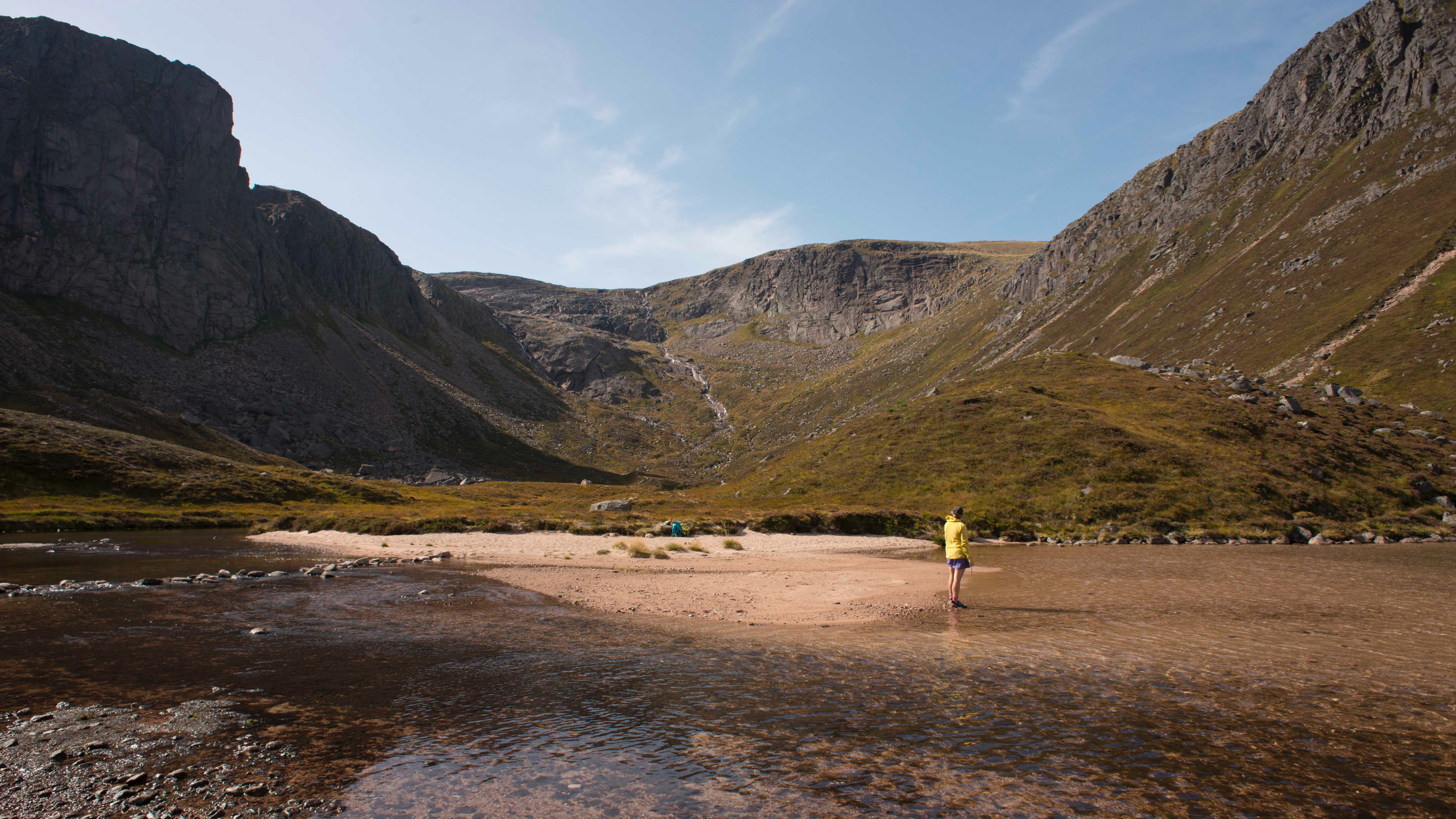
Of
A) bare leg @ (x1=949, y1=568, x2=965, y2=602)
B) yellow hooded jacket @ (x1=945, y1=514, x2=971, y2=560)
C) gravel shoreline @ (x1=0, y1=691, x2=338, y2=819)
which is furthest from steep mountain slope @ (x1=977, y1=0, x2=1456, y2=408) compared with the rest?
gravel shoreline @ (x1=0, y1=691, x2=338, y2=819)

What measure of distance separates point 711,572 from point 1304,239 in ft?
436

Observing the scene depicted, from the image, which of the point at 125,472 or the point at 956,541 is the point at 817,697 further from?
the point at 125,472

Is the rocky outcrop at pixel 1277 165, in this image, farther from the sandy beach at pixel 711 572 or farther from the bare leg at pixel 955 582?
the bare leg at pixel 955 582

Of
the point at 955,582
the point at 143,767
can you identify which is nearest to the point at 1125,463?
the point at 955,582

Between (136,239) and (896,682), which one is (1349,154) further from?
(136,239)

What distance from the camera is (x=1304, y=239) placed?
10669 centimetres

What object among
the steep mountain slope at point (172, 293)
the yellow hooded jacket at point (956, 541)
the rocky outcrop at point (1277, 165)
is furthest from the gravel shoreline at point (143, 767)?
the rocky outcrop at point (1277, 165)

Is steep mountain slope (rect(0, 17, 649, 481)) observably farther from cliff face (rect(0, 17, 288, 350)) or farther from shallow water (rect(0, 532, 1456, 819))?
shallow water (rect(0, 532, 1456, 819))

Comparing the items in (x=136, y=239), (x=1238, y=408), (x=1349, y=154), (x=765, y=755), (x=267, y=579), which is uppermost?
(x=1349, y=154)

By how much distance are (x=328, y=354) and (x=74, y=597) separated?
139 meters

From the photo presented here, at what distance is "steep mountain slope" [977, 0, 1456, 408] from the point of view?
80.7 meters

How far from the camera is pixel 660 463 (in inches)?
6604

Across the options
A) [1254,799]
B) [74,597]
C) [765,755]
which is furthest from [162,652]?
[1254,799]

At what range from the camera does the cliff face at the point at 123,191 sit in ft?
359
